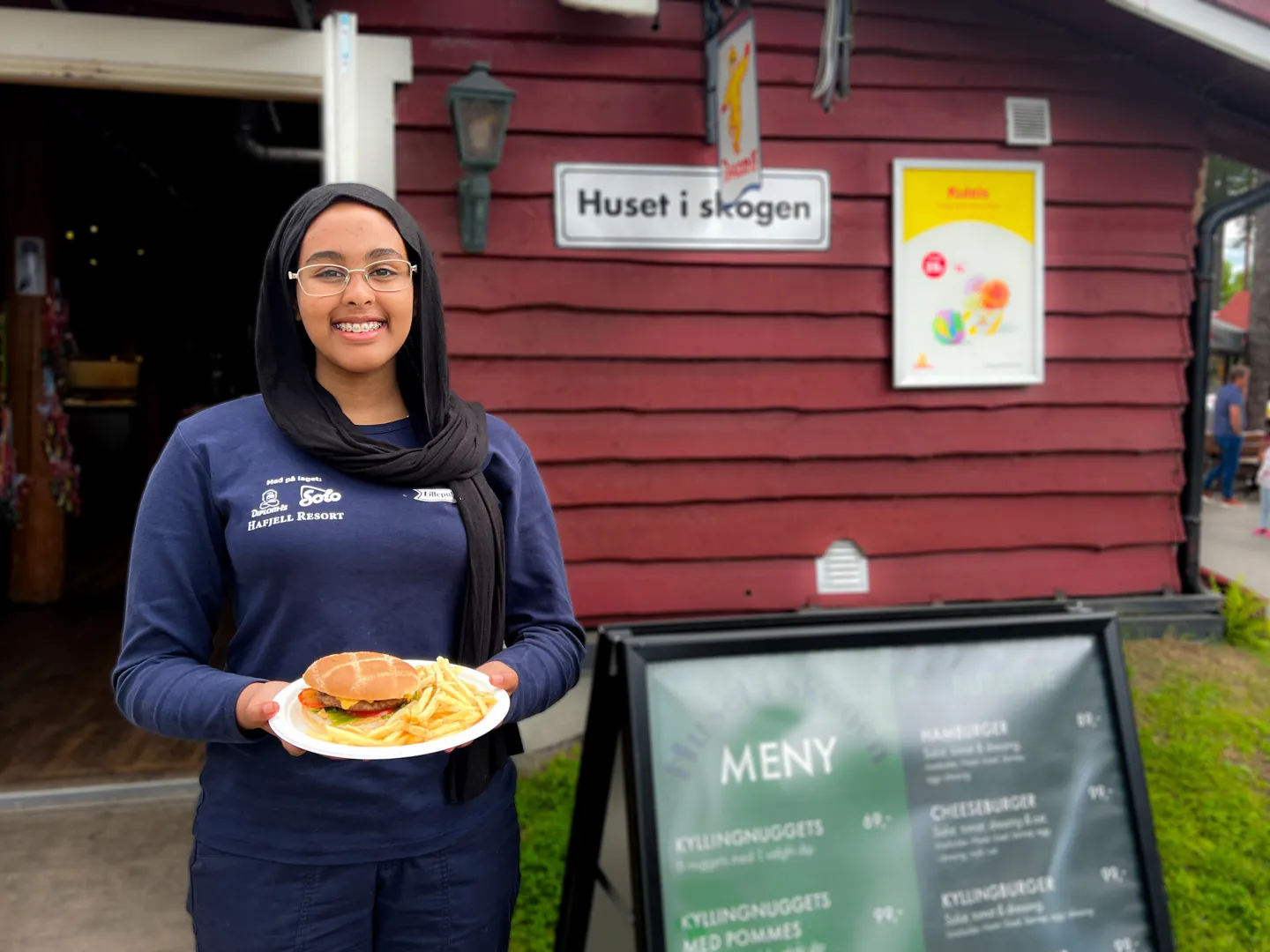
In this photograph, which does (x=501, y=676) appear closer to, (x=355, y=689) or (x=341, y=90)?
(x=355, y=689)

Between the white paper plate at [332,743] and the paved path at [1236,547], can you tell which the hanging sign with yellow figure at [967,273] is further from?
the white paper plate at [332,743]

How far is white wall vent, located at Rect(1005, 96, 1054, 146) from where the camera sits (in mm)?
4246

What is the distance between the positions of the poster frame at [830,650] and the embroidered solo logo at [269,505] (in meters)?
0.61

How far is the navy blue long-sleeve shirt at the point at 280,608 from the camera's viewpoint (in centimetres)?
138

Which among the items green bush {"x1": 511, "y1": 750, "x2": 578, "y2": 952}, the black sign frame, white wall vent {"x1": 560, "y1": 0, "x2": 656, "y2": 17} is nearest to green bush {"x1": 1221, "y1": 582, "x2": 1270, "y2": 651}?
green bush {"x1": 511, "y1": 750, "x2": 578, "y2": 952}

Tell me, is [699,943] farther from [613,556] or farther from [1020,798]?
[613,556]

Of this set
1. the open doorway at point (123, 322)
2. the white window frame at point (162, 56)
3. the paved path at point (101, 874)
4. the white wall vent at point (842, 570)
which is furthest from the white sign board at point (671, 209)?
the paved path at point (101, 874)

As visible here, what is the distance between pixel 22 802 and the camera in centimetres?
331

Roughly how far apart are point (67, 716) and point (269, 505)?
359 centimetres

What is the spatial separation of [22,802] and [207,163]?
19.1 feet

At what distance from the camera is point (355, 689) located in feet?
4.23

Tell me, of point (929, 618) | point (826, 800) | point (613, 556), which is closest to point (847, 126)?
point (613, 556)

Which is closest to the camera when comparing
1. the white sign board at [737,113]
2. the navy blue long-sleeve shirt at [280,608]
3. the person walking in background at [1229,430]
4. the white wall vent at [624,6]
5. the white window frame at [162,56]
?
the navy blue long-sleeve shirt at [280,608]

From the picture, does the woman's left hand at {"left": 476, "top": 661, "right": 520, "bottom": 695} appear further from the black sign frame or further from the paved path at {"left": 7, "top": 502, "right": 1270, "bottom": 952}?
the paved path at {"left": 7, "top": 502, "right": 1270, "bottom": 952}
